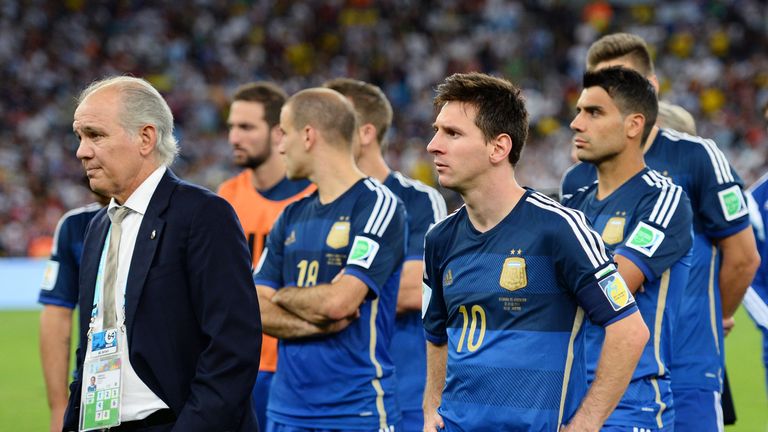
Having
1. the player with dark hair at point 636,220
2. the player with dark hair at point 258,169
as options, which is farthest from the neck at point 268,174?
the player with dark hair at point 636,220

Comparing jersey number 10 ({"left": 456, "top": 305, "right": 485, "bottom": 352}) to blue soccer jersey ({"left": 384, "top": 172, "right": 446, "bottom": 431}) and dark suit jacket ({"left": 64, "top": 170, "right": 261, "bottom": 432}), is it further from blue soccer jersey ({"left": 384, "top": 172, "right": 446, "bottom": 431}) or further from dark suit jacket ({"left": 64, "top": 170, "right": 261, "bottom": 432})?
blue soccer jersey ({"left": 384, "top": 172, "right": 446, "bottom": 431})

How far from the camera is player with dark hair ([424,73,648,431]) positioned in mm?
3328

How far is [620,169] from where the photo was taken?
4379mm

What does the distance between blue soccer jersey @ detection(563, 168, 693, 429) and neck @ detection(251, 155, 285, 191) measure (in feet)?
7.38

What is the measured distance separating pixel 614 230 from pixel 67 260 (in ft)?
8.48

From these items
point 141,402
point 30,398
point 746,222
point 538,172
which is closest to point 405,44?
point 538,172

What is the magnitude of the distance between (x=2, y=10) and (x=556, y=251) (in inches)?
943

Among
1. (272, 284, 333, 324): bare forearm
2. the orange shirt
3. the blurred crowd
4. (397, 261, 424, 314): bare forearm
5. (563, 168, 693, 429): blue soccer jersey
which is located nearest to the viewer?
(563, 168, 693, 429): blue soccer jersey

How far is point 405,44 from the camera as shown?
26531mm

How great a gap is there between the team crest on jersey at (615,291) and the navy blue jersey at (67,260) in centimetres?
275

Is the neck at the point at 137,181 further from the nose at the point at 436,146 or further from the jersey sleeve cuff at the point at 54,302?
the jersey sleeve cuff at the point at 54,302

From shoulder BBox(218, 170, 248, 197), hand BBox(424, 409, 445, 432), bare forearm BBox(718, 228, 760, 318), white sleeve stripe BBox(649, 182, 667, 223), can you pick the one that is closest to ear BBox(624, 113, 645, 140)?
white sleeve stripe BBox(649, 182, 667, 223)

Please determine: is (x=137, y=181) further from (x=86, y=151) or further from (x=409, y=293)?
(x=409, y=293)

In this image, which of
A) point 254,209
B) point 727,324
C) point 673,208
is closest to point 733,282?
point 727,324
